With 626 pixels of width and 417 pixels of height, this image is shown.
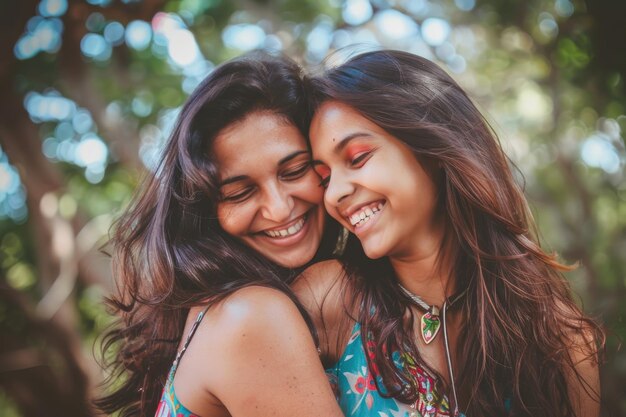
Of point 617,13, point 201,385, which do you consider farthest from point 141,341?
point 617,13

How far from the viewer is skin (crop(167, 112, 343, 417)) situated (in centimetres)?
173

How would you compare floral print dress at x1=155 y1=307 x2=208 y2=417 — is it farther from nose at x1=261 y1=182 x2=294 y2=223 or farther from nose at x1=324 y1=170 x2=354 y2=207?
nose at x1=324 y1=170 x2=354 y2=207

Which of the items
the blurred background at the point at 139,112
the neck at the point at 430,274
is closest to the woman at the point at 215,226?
the neck at the point at 430,274

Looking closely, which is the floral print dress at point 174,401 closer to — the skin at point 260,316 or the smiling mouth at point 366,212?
the skin at point 260,316

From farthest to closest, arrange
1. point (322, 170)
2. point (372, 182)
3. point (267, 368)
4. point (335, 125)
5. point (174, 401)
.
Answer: point (322, 170) → point (335, 125) → point (372, 182) → point (174, 401) → point (267, 368)

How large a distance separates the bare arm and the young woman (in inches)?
13.6

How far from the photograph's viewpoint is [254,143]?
222 cm

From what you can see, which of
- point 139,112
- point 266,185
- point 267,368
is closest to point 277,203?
point 266,185

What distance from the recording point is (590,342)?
7.25ft

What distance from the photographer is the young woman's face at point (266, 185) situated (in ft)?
7.27

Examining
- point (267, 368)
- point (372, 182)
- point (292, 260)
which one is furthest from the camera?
point (292, 260)

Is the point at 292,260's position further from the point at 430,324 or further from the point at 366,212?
the point at 430,324

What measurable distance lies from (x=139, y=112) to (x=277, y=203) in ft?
16.4

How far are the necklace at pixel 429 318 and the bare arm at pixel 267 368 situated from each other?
1.73 feet
